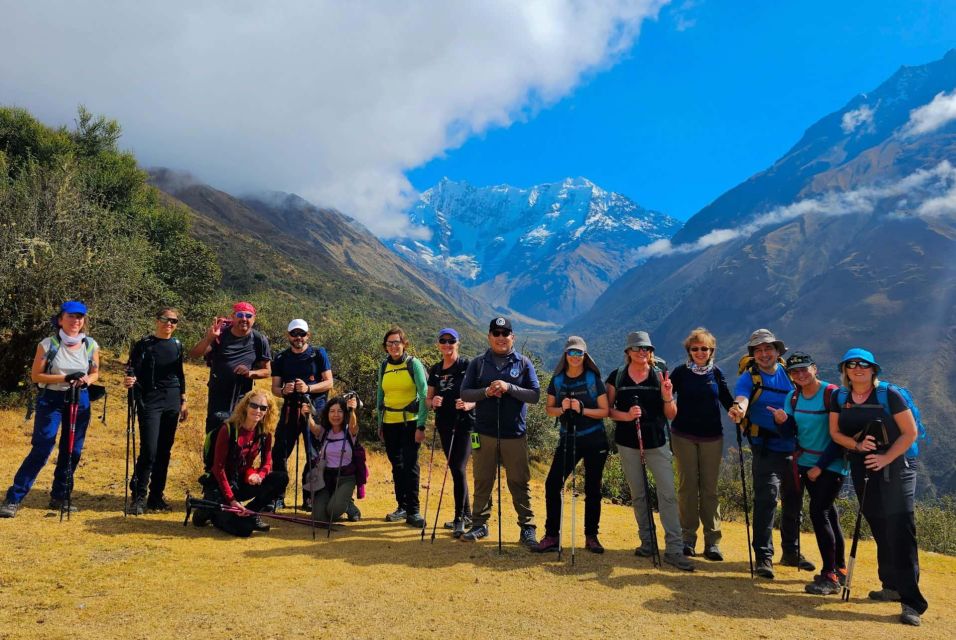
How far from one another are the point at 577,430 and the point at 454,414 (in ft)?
5.63

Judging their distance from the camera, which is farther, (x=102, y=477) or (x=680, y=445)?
(x=102, y=477)

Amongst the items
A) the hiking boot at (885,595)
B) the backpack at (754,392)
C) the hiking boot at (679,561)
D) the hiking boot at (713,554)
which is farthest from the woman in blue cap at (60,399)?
the hiking boot at (885,595)

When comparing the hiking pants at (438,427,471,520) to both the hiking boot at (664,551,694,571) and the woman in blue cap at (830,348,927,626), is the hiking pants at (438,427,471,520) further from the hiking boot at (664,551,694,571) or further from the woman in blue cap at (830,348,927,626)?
the woman in blue cap at (830,348,927,626)

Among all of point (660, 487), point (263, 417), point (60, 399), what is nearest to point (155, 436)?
point (60, 399)

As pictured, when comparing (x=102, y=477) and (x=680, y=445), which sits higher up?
(x=680, y=445)

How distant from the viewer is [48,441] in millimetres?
6293

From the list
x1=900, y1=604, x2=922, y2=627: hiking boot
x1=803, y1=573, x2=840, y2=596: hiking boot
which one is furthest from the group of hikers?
x1=900, y1=604, x2=922, y2=627: hiking boot

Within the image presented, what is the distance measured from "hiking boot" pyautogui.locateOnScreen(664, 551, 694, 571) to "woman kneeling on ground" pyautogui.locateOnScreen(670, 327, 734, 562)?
0.53 meters

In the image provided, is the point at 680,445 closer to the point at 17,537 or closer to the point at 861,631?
the point at 861,631

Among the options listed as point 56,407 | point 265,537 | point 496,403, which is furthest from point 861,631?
point 56,407

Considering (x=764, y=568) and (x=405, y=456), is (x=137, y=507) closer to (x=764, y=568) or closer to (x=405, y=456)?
(x=405, y=456)

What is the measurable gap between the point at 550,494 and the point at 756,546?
2.24 m

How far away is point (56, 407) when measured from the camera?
6445 millimetres

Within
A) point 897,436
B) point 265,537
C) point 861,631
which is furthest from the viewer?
point 265,537
